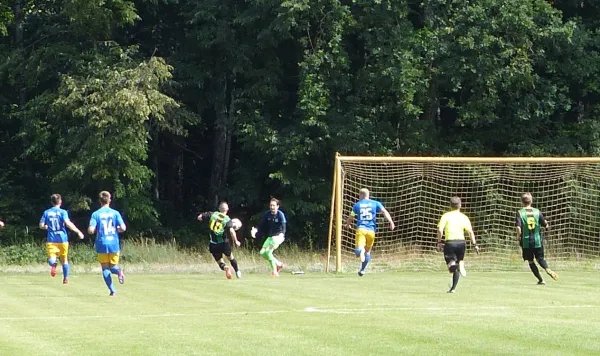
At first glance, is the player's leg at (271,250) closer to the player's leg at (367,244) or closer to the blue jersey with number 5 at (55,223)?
the player's leg at (367,244)

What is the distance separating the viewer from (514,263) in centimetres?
2844

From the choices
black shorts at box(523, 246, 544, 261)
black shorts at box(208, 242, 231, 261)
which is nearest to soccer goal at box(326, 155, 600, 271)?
black shorts at box(208, 242, 231, 261)

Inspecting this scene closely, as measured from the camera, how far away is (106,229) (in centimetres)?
1838

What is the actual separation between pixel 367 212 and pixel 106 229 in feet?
22.6

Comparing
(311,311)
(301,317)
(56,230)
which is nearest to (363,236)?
(56,230)

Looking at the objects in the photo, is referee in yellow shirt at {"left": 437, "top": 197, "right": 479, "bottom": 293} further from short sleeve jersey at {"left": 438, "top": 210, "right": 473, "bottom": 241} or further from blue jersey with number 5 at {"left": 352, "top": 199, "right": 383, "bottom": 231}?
blue jersey with number 5 at {"left": 352, "top": 199, "right": 383, "bottom": 231}

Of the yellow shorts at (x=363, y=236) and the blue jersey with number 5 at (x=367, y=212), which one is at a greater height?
the blue jersey with number 5 at (x=367, y=212)

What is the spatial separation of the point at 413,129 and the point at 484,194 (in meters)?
4.84

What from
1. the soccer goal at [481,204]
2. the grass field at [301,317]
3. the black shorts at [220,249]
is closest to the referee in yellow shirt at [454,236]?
the grass field at [301,317]

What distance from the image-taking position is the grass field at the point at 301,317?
1105 cm

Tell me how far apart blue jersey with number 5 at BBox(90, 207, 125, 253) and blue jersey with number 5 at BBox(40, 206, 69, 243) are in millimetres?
4117

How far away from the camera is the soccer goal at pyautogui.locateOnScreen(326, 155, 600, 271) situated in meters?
28.6

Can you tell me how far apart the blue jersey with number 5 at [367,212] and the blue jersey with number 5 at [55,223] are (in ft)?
19.9

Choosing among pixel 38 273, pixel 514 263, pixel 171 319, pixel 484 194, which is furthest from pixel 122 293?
pixel 484 194
